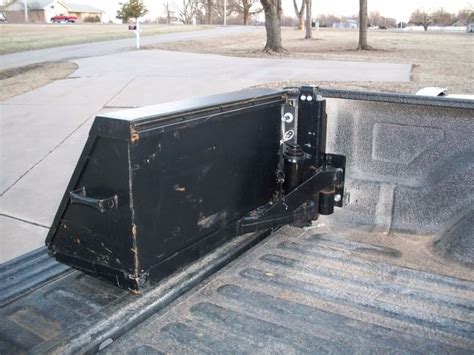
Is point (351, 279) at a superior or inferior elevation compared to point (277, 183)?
inferior

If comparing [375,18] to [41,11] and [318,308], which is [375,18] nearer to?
[41,11]

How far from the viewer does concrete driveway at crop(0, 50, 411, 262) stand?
16.7 feet

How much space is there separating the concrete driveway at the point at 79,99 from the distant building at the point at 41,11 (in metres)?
95.2

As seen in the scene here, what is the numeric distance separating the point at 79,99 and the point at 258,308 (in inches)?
360

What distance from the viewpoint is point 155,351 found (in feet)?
5.79

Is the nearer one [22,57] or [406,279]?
[406,279]

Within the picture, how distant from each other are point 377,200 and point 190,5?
85273 millimetres

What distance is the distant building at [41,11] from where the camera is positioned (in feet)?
343

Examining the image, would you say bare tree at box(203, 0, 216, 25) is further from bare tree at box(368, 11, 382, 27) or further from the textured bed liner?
the textured bed liner

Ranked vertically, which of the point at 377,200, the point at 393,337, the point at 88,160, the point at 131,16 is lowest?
the point at 393,337

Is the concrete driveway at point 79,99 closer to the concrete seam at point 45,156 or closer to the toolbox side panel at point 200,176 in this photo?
the concrete seam at point 45,156

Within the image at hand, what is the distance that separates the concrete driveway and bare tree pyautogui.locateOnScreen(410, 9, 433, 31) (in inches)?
3384

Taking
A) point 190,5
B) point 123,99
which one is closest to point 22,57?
point 123,99

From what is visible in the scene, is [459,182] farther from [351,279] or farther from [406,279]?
[351,279]
